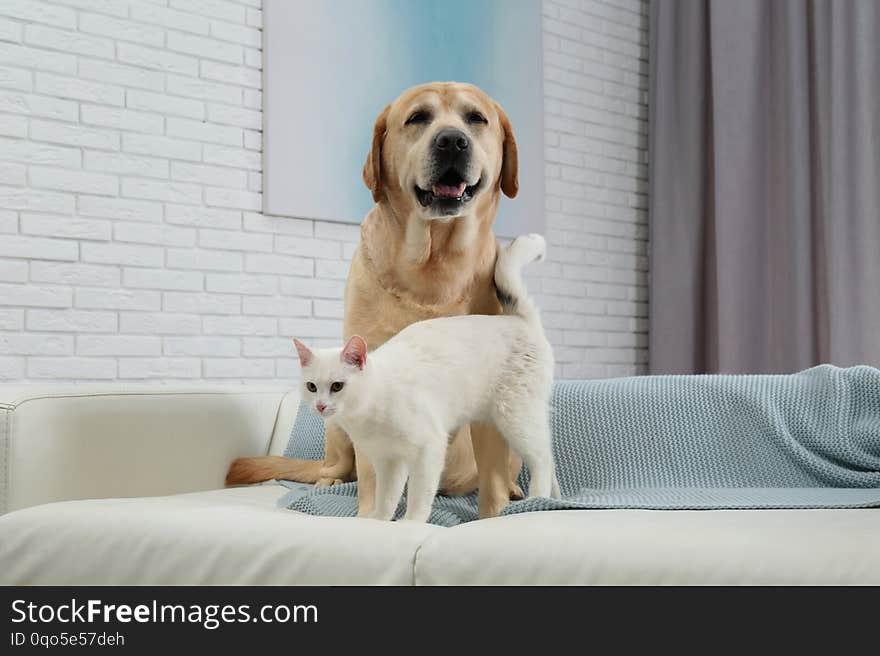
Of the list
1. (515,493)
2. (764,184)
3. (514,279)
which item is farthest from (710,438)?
(764,184)

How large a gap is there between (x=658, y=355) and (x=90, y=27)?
2.31 m

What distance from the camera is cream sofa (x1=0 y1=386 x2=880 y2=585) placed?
3.05 feet

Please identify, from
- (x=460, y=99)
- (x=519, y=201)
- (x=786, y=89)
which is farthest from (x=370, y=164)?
(x=786, y=89)

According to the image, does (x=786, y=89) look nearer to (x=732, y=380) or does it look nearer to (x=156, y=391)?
(x=732, y=380)

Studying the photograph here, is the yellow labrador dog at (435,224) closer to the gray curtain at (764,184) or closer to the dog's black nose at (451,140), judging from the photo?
the dog's black nose at (451,140)

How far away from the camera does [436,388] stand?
1.28m

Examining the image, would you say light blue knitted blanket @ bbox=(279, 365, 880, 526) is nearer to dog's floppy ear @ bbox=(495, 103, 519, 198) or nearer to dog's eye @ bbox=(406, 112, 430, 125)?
dog's floppy ear @ bbox=(495, 103, 519, 198)

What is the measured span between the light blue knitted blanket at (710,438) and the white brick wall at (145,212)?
116cm

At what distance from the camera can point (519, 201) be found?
342 cm

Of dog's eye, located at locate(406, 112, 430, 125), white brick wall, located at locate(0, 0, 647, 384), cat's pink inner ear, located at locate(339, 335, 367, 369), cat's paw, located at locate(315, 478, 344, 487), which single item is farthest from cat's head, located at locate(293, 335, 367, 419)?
white brick wall, located at locate(0, 0, 647, 384)

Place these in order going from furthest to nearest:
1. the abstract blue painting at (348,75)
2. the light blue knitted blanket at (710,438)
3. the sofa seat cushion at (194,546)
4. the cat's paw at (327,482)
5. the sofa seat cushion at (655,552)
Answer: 1. the abstract blue painting at (348,75)
2. the cat's paw at (327,482)
3. the light blue knitted blanket at (710,438)
4. the sofa seat cushion at (194,546)
5. the sofa seat cushion at (655,552)

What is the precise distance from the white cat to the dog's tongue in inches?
4.6

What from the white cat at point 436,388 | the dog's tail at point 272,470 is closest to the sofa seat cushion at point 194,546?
the white cat at point 436,388

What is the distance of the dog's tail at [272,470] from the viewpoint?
5.75 ft
